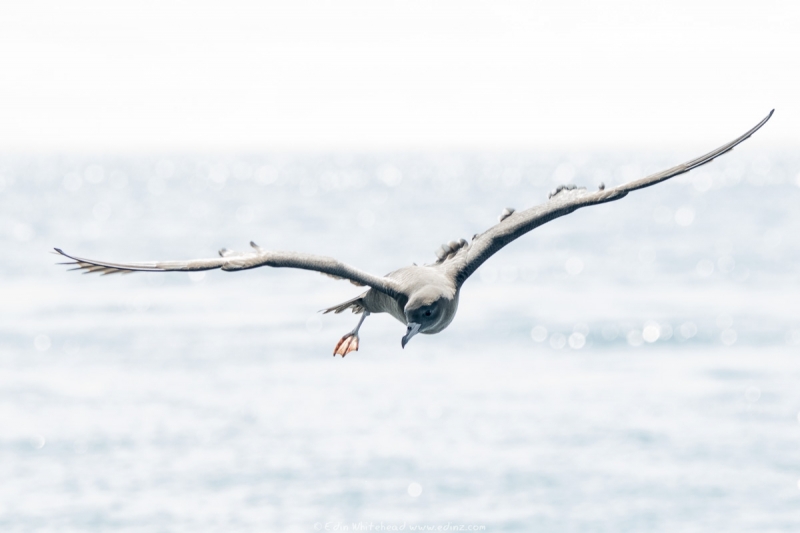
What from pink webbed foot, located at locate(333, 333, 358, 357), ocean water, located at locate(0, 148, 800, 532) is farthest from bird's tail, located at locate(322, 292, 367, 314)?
ocean water, located at locate(0, 148, 800, 532)

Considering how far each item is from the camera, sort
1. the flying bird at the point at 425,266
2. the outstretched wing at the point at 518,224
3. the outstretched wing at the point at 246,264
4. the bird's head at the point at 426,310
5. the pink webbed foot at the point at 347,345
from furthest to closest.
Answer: the pink webbed foot at the point at 347,345 → the outstretched wing at the point at 518,224 → the bird's head at the point at 426,310 → the flying bird at the point at 425,266 → the outstretched wing at the point at 246,264

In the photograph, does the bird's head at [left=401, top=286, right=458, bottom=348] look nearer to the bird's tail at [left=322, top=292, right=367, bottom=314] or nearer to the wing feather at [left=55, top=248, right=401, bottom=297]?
the wing feather at [left=55, top=248, right=401, bottom=297]

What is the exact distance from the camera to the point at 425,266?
38.5 ft

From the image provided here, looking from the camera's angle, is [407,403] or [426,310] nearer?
[426,310]

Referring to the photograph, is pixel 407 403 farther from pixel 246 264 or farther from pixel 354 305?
pixel 246 264

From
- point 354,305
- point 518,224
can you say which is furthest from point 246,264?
A: point 518,224

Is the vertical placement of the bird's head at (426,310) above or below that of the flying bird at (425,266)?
below

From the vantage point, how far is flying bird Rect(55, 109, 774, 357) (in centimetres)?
1002

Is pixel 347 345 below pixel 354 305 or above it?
below

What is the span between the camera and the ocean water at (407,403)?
26875 mm

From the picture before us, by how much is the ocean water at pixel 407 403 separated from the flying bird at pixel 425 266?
15.0 m

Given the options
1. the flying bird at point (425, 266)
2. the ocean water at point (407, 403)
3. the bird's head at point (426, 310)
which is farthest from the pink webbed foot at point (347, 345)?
the ocean water at point (407, 403)

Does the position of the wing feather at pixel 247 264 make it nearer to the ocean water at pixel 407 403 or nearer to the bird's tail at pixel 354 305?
the bird's tail at pixel 354 305

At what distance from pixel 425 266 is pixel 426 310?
4.82 ft
